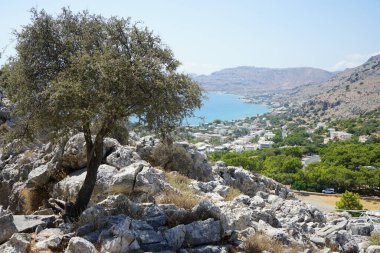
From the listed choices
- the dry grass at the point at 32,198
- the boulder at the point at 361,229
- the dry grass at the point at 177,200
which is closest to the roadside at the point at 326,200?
the boulder at the point at 361,229

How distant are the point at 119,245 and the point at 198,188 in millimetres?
9732

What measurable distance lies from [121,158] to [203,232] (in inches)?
308

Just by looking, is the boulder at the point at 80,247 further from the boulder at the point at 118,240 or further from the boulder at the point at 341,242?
the boulder at the point at 341,242

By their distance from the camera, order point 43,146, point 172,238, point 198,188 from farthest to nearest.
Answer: point 43,146 < point 198,188 < point 172,238

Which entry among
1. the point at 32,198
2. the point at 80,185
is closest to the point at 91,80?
the point at 80,185

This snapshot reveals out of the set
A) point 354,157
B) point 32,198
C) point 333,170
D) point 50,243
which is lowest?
point 333,170

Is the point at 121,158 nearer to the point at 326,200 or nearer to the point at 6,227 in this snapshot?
the point at 6,227

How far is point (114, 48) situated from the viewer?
40.2 ft

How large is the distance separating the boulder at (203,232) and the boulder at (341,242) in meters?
5.35

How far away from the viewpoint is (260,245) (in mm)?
11609

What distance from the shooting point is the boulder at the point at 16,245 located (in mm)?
9578

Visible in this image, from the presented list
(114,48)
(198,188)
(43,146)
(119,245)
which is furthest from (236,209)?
→ (43,146)

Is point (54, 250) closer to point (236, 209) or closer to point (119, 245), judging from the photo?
point (119, 245)

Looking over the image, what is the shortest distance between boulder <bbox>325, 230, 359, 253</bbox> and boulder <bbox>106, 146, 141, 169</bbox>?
9022mm
